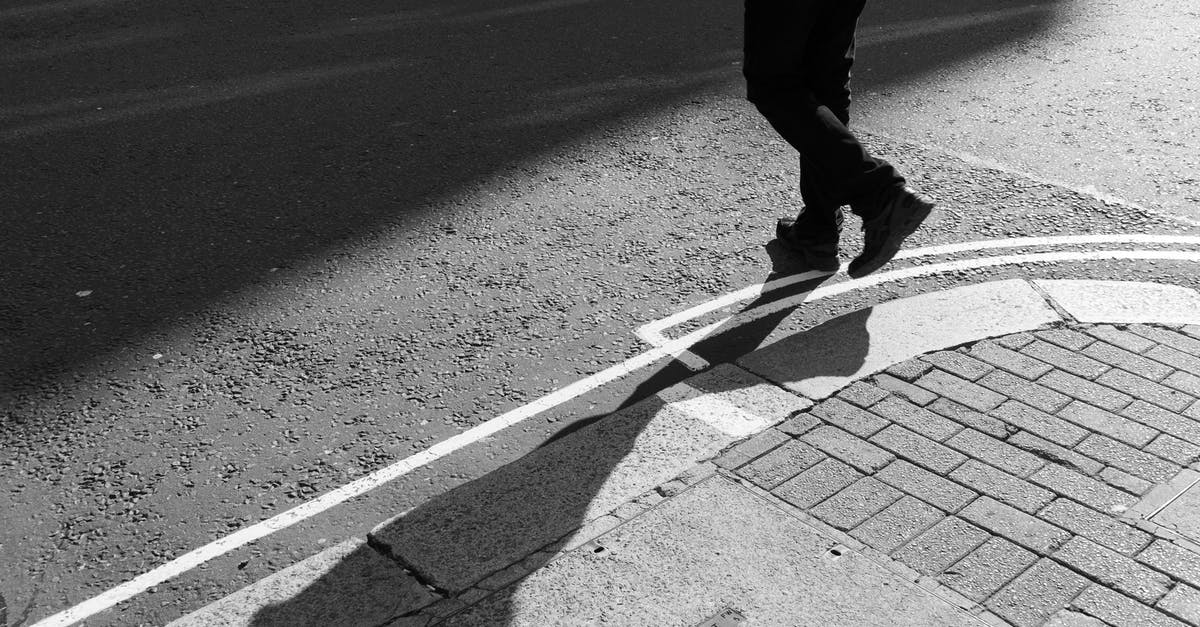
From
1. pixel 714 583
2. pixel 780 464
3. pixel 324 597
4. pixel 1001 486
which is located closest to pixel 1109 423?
pixel 1001 486

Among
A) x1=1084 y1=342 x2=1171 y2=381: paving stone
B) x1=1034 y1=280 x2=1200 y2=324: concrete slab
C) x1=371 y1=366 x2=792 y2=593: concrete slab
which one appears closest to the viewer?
x1=371 y1=366 x2=792 y2=593: concrete slab

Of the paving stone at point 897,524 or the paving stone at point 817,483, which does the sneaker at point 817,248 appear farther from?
the paving stone at point 897,524

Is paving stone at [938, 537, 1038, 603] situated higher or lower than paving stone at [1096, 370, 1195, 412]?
lower

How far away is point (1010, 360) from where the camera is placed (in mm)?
4023

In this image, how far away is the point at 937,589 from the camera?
2.96m

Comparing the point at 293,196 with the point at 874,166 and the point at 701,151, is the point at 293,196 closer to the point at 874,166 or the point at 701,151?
the point at 701,151

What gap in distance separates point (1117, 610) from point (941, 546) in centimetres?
44

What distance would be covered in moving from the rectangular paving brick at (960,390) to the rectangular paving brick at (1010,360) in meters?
0.17

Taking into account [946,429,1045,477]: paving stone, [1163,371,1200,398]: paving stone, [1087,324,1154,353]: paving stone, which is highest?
[1087,324,1154,353]: paving stone

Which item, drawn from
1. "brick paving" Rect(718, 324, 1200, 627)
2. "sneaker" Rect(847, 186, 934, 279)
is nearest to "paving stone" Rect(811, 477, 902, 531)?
"brick paving" Rect(718, 324, 1200, 627)

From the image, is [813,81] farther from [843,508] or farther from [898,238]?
[843,508]

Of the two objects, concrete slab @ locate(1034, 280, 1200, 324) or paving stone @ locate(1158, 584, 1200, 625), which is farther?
concrete slab @ locate(1034, 280, 1200, 324)

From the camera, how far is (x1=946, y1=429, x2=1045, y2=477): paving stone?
3438 mm

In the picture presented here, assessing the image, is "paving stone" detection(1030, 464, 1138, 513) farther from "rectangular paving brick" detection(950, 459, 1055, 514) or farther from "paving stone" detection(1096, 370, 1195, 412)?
"paving stone" detection(1096, 370, 1195, 412)
